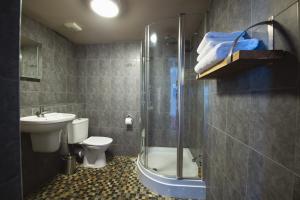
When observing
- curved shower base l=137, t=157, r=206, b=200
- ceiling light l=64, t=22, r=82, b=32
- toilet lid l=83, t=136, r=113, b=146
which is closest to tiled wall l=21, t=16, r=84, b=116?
ceiling light l=64, t=22, r=82, b=32

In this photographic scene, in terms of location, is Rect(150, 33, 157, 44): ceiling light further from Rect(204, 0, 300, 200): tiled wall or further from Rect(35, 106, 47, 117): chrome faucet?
Rect(35, 106, 47, 117): chrome faucet

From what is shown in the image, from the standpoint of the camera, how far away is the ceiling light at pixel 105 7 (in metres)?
1.77

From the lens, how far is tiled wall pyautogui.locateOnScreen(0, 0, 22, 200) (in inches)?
16.7

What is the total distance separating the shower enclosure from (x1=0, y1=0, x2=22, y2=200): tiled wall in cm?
170

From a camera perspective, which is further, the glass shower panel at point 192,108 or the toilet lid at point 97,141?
the toilet lid at point 97,141

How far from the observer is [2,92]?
0.42 metres

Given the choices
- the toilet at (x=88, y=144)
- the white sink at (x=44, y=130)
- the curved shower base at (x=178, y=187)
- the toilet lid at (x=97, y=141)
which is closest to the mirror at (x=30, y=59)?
the white sink at (x=44, y=130)

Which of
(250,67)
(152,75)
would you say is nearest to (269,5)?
(250,67)

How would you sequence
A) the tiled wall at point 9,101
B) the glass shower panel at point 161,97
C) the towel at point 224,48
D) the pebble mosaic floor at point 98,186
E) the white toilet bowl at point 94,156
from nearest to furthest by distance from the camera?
the tiled wall at point 9,101 → the towel at point 224,48 → the pebble mosaic floor at point 98,186 → the glass shower panel at point 161,97 → the white toilet bowl at point 94,156

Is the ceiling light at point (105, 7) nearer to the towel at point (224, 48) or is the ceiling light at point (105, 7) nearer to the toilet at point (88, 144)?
the towel at point (224, 48)

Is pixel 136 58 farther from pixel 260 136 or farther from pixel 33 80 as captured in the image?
pixel 260 136

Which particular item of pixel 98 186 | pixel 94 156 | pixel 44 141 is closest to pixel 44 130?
pixel 44 141

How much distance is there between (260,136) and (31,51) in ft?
8.30

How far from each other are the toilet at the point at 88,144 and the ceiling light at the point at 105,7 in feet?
5.25
